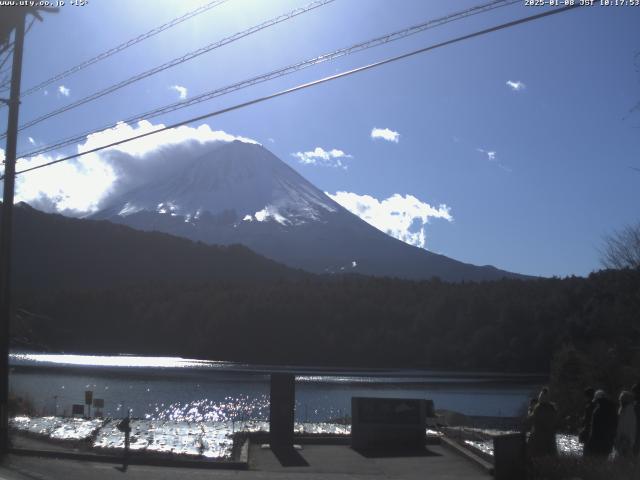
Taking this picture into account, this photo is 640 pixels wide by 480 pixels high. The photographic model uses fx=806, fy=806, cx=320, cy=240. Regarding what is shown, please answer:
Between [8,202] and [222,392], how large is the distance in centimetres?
2866

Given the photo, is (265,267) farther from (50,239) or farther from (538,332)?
(538,332)

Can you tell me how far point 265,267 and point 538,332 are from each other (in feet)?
211

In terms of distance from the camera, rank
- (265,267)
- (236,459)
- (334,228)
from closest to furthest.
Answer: (236,459)
(265,267)
(334,228)

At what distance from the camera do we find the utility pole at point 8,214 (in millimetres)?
15352

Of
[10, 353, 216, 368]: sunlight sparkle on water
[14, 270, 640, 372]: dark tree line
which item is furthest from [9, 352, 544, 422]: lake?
[10, 353, 216, 368]: sunlight sparkle on water

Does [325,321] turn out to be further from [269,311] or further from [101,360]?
[101,360]

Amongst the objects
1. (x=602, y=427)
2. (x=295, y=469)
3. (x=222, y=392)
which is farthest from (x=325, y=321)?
(x=602, y=427)

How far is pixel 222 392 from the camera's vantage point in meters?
43.2

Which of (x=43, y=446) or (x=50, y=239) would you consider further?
(x=50, y=239)

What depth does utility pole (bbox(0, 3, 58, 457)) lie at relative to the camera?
15.3m

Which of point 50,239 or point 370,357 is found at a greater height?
point 50,239

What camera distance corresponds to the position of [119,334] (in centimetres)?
8944

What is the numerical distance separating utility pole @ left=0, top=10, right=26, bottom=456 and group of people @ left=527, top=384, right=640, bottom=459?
371 inches

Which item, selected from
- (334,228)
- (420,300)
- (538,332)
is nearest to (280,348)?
(420,300)
